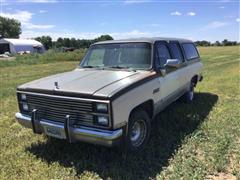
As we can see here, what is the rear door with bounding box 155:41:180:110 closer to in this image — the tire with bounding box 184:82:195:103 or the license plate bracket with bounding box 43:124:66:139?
the tire with bounding box 184:82:195:103

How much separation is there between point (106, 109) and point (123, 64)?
5.53 feet

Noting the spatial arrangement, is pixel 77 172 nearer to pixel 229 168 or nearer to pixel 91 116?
pixel 91 116

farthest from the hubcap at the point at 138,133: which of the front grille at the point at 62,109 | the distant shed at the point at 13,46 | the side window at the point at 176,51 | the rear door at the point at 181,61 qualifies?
the distant shed at the point at 13,46

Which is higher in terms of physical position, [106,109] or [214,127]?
[106,109]

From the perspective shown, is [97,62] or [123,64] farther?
[97,62]

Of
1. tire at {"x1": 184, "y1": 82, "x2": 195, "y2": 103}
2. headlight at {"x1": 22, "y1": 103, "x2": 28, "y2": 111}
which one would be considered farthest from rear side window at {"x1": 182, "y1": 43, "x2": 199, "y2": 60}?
headlight at {"x1": 22, "y1": 103, "x2": 28, "y2": 111}

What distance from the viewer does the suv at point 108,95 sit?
12.8 ft

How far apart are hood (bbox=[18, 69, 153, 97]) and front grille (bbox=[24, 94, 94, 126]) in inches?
5.3

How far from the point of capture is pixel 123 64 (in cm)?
530

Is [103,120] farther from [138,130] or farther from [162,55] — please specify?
[162,55]

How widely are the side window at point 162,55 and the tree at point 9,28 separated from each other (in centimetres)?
8484

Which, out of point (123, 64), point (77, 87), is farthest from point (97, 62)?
point (77, 87)

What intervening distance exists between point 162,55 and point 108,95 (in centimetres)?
224

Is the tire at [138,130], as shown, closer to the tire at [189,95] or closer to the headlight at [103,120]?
the headlight at [103,120]
